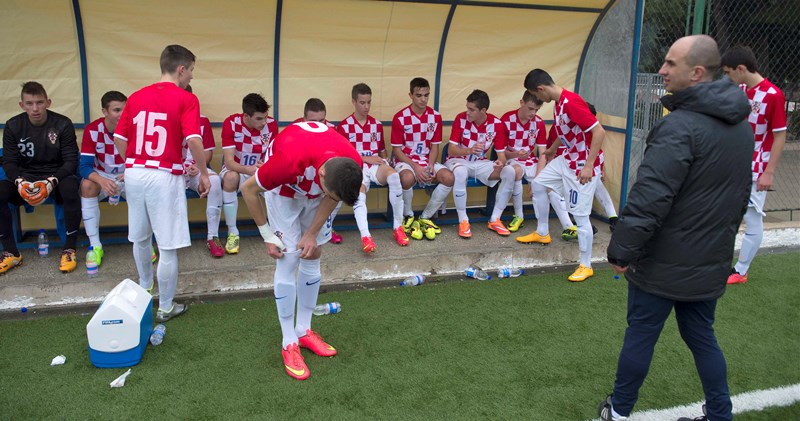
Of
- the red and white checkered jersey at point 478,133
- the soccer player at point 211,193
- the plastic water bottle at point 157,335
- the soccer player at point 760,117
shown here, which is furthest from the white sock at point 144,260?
the soccer player at point 760,117

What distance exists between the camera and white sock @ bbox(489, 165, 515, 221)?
20.7ft

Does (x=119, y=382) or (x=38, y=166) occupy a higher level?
(x=38, y=166)

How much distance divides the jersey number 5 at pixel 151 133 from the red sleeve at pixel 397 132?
8.81 feet

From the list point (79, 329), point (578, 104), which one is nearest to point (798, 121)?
point (578, 104)

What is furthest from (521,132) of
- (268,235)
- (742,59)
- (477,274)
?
→ (268,235)

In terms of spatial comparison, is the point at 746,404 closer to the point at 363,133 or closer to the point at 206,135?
the point at 363,133

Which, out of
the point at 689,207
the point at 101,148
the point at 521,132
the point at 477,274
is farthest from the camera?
the point at 521,132

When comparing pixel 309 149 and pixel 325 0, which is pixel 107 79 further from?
pixel 309 149

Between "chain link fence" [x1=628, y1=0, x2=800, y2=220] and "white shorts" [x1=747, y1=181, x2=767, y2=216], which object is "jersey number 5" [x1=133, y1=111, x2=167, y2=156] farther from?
"chain link fence" [x1=628, y1=0, x2=800, y2=220]

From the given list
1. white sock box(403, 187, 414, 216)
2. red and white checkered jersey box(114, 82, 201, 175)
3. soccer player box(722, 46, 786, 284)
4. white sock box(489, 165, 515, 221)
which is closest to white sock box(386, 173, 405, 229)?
white sock box(403, 187, 414, 216)

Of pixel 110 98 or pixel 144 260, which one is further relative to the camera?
pixel 110 98

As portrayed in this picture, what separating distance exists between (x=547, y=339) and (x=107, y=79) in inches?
170

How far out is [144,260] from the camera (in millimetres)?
4359

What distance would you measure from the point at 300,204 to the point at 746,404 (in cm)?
262
